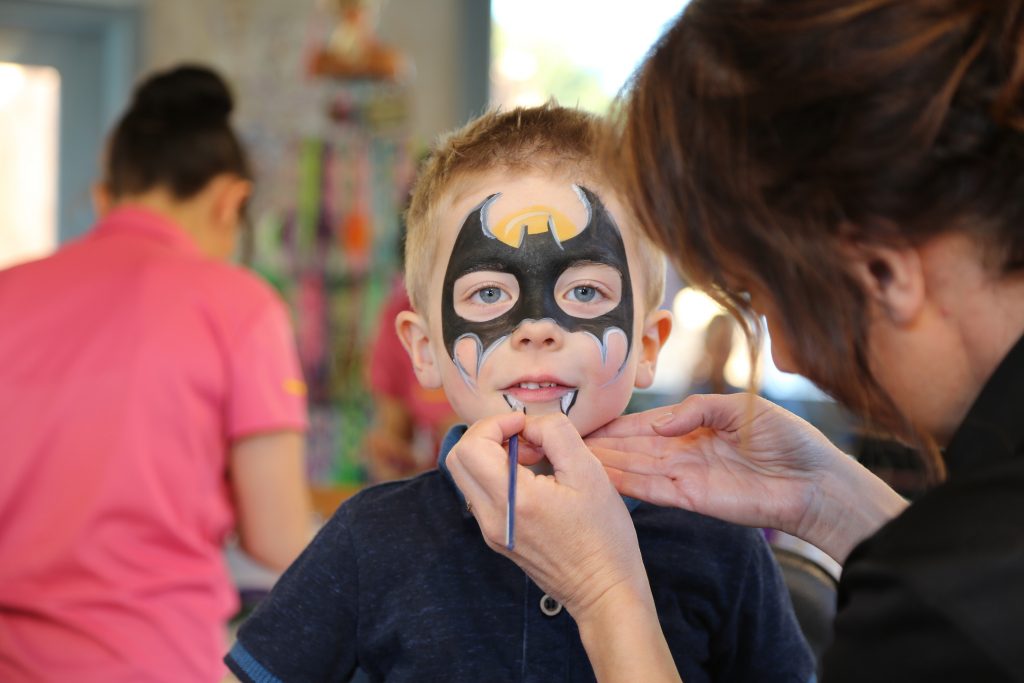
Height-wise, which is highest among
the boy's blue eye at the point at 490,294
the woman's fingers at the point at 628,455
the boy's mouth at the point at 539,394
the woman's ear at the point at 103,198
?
the woman's ear at the point at 103,198

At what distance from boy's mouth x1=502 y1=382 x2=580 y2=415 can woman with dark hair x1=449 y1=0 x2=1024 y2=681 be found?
0.23m

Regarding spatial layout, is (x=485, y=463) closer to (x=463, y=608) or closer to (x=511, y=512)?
(x=511, y=512)

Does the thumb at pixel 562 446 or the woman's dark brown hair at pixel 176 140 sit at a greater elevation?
the woman's dark brown hair at pixel 176 140

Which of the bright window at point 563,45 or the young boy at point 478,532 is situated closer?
the young boy at point 478,532

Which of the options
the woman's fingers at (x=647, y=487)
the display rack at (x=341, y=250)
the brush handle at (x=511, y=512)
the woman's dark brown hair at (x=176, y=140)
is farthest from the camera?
the display rack at (x=341, y=250)

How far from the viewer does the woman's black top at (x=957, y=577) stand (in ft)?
2.09

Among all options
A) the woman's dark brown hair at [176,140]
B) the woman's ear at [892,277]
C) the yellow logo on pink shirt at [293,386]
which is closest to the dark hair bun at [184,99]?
the woman's dark brown hair at [176,140]

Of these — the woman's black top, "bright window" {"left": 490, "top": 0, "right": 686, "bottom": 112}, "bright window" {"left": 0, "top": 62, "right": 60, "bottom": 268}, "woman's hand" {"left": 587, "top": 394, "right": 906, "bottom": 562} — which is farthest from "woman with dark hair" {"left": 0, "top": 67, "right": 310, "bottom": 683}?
"bright window" {"left": 0, "top": 62, "right": 60, "bottom": 268}

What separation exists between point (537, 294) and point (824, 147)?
14.1 inches

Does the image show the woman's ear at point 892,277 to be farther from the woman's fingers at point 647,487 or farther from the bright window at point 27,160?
the bright window at point 27,160

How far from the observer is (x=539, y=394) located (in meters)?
1.00

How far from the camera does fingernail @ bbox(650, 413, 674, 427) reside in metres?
1.04

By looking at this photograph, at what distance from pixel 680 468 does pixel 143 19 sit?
11.2ft

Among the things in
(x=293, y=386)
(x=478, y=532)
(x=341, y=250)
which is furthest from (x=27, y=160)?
(x=478, y=532)
